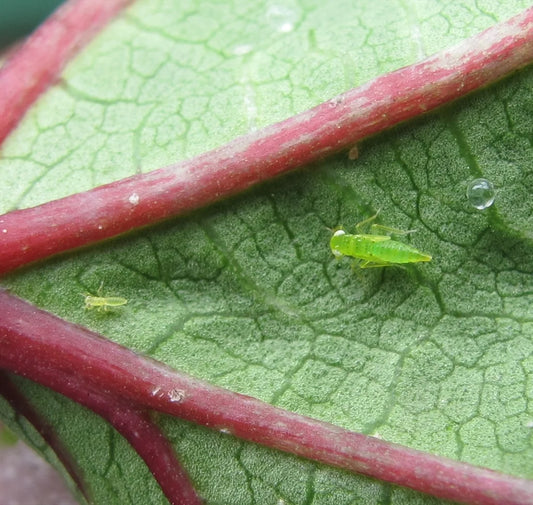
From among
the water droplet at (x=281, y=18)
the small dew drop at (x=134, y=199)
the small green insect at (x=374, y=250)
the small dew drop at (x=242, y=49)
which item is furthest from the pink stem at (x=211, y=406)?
the water droplet at (x=281, y=18)

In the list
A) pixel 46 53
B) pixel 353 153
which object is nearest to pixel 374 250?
pixel 353 153

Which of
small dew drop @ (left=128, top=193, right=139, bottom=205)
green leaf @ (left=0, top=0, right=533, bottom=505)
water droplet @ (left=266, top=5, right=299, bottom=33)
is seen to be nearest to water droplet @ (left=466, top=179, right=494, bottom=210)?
green leaf @ (left=0, top=0, right=533, bottom=505)

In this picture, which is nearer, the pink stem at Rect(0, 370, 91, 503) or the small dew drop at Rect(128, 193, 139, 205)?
the small dew drop at Rect(128, 193, 139, 205)

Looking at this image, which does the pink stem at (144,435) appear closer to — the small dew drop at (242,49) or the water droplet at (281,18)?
the small dew drop at (242,49)

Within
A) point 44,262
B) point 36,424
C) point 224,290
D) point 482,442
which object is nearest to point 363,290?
point 224,290

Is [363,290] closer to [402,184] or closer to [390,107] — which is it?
[402,184]

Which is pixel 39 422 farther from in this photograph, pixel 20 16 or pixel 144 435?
pixel 20 16

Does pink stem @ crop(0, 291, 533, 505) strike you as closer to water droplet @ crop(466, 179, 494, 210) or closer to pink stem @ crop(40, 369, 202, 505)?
pink stem @ crop(40, 369, 202, 505)
